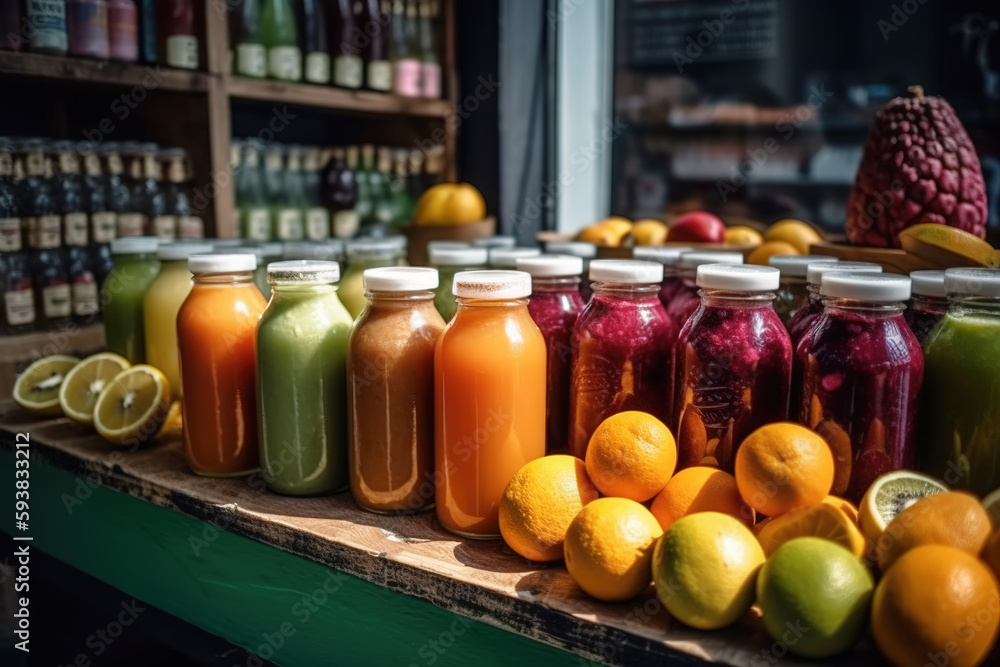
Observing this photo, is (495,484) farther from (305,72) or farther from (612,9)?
(612,9)

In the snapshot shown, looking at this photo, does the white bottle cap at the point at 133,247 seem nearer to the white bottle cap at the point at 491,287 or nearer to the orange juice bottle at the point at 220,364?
the orange juice bottle at the point at 220,364

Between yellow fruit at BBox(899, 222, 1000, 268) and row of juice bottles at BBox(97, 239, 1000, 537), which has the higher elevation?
yellow fruit at BBox(899, 222, 1000, 268)

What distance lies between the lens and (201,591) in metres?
1.09

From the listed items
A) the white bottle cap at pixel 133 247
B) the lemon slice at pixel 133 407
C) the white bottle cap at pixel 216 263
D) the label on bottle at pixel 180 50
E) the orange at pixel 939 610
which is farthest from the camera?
the label on bottle at pixel 180 50

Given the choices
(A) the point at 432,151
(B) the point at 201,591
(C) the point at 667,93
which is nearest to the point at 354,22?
(A) the point at 432,151

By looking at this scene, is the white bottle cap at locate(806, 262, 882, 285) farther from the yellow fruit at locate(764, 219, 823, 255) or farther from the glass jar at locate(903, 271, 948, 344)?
the yellow fruit at locate(764, 219, 823, 255)

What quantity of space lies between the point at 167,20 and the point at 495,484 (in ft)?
→ 4.91

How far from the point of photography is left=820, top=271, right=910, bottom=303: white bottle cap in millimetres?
815

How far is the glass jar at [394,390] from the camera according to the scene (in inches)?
37.1

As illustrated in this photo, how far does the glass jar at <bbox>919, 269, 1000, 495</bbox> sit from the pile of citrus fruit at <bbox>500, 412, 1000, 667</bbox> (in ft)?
0.35

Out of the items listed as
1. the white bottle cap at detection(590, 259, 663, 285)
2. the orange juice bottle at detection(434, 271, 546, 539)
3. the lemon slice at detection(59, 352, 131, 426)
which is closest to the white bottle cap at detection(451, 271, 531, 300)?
the orange juice bottle at detection(434, 271, 546, 539)

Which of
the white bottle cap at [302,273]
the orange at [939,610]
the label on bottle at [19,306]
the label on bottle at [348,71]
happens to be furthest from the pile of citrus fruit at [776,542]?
the label on bottle at [348,71]

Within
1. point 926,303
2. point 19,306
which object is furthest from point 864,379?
point 19,306

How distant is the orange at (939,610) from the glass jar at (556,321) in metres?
0.51
